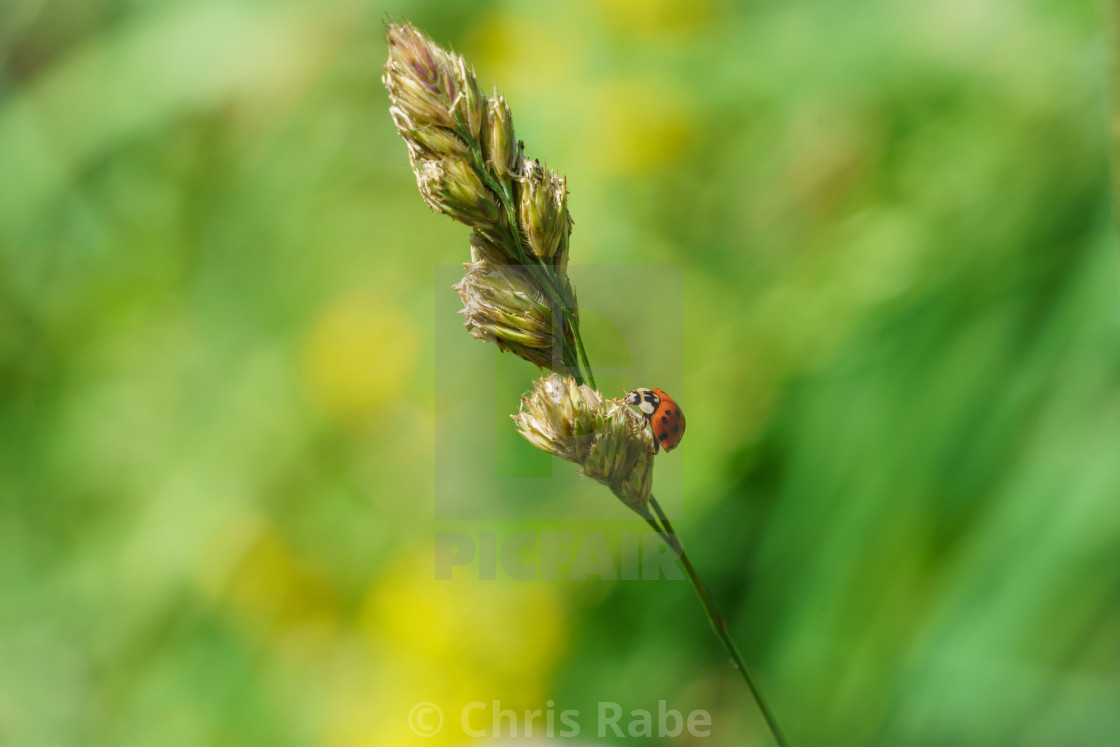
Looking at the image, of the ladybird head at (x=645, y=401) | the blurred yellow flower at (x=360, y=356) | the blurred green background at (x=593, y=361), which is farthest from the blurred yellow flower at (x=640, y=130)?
the ladybird head at (x=645, y=401)

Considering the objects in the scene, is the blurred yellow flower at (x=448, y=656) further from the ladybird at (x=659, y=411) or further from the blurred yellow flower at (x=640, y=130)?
the blurred yellow flower at (x=640, y=130)

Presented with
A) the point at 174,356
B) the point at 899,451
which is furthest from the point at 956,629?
the point at 174,356

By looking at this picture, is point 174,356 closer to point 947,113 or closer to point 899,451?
point 899,451

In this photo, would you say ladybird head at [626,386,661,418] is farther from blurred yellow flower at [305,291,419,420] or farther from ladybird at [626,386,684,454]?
blurred yellow flower at [305,291,419,420]

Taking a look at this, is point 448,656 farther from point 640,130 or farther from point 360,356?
point 640,130

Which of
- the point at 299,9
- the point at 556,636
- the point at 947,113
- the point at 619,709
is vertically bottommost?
the point at 619,709

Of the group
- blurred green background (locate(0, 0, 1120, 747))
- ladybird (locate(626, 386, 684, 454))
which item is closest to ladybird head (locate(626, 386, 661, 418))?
ladybird (locate(626, 386, 684, 454))

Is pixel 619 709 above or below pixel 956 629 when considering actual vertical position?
below
